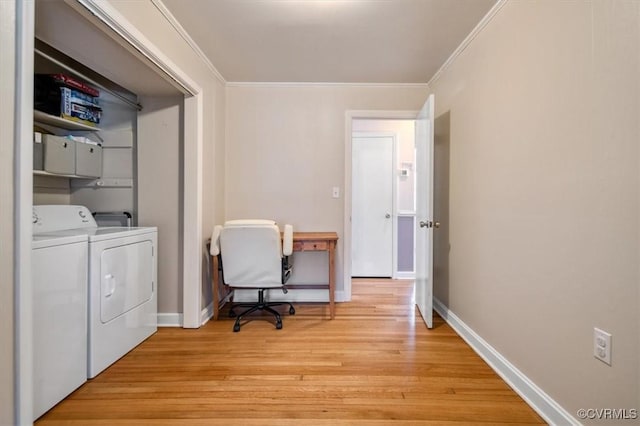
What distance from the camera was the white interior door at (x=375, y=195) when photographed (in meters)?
4.02

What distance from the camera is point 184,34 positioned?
2.11 m

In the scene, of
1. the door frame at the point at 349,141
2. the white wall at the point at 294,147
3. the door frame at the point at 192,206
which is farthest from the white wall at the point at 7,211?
the door frame at the point at 349,141

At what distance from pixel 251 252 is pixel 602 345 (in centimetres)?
202

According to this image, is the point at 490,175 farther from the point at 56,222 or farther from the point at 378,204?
the point at 56,222

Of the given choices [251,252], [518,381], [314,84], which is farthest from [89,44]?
[518,381]

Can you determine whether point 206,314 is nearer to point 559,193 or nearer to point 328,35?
point 328,35

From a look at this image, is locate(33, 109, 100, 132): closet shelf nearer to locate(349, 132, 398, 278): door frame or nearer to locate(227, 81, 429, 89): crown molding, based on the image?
locate(227, 81, 429, 89): crown molding

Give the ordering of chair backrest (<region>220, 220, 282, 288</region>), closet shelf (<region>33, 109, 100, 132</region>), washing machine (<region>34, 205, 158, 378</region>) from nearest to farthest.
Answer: washing machine (<region>34, 205, 158, 378</region>)
closet shelf (<region>33, 109, 100, 132</region>)
chair backrest (<region>220, 220, 282, 288</region>)

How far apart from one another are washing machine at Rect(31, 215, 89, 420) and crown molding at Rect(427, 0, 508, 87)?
2763 millimetres

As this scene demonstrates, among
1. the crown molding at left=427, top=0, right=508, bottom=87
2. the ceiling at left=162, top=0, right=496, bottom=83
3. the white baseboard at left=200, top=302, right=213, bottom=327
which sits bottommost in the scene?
the white baseboard at left=200, top=302, right=213, bottom=327

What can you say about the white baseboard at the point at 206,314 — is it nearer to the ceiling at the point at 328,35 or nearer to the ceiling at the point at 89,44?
the ceiling at the point at 89,44

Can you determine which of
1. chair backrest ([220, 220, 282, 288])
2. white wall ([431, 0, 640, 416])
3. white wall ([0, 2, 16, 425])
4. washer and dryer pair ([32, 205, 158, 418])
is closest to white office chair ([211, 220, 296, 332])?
chair backrest ([220, 220, 282, 288])

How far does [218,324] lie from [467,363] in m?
1.91

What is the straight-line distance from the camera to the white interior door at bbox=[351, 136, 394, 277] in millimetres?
4023
